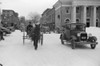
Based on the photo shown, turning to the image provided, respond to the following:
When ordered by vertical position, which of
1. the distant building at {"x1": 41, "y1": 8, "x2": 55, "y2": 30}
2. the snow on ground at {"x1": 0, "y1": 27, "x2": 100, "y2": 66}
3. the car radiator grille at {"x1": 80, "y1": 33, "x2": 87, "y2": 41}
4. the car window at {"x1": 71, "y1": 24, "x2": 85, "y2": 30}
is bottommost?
the snow on ground at {"x1": 0, "y1": 27, "x2": 100, "y2": 66}

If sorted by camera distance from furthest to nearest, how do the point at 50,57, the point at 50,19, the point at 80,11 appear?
the point at 50,19 < the point at 80,11 < the point at 50,57

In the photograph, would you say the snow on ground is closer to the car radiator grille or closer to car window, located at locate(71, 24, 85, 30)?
the car radiator grille

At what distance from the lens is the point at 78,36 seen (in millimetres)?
12883

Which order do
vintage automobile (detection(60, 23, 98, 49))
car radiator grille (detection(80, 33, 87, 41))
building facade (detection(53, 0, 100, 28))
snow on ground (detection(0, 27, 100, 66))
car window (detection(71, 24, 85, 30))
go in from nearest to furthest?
snow on ground (detection(0, 27, 100, 66)) < vintage automobile (detection(60, 23, 98, 49)) < car radiator grille (detection(80, 33, 87, 41)) < car window (detection(71, 24, 85, 30)) < building facade (detection(53, 0, 100, 28))

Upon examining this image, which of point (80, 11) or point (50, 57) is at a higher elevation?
point (80, 11)

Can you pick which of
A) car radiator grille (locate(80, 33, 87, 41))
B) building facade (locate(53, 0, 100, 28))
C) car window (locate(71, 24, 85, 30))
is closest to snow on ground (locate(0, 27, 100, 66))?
car radiator grille (locate(80, 33, 87, 41))

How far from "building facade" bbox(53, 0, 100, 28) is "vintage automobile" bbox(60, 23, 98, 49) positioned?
36.0 m

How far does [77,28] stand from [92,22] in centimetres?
3958

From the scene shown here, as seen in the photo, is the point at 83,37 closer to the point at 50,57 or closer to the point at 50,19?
the point at 50,57

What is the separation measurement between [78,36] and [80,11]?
136ft

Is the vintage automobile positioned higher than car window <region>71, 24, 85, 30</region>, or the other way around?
car window <region>71, 24, 85, 30</region>

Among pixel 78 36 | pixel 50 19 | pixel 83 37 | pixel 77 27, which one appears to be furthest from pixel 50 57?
pixel 50 19

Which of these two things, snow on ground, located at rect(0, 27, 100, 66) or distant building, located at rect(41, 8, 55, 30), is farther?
distant building, located at rect(41, 8, 55, 30)

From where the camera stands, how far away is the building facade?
164ft
